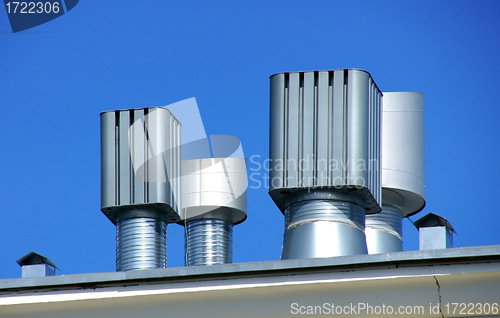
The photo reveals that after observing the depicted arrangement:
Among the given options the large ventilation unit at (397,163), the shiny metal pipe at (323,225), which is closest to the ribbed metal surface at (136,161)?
the shiny metal pipe at (323,225)

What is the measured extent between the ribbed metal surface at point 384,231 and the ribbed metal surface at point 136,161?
9.70 feet

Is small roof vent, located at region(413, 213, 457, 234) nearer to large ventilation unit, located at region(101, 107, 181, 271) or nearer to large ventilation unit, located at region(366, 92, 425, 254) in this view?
large ventilation unit, located at region(366, 92, 425, 254)

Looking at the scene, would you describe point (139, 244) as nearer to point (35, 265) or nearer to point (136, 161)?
point (136, 161)

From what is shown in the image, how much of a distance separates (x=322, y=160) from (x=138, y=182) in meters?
3.17

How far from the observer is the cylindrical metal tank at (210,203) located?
60.4 ft

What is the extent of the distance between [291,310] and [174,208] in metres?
5.47

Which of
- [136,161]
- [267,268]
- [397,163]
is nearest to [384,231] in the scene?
[397,163]

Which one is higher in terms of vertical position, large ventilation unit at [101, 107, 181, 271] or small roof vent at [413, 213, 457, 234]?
large ventilation unit at [101, 107, 181, 271]

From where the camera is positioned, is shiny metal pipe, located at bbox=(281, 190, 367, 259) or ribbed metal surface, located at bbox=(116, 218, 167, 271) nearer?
shiny metal pipe, located at bbox=(281, 190, 367, 259)

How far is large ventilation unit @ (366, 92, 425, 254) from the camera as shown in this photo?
16.0 metres

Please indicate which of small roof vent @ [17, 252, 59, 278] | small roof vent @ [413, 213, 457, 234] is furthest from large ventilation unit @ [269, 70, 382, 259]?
small roof vent @ [17, 252, 59, 278]

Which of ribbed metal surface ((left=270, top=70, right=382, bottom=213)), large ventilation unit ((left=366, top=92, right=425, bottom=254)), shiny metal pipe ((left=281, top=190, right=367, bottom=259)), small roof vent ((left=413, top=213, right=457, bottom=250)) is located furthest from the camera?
large ventilation unit ((left=366, top=92, right=425, bottom=254))

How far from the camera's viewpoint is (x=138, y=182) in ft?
50.9

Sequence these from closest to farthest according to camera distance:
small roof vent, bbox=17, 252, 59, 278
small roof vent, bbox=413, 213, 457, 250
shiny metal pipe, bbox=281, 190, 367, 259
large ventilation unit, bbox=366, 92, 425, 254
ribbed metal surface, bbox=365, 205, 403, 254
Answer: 1. small roof vent, bbox=413, 213, 457, 250
2. shiny metal pipe, bbox=281, 190, 367, 259
3. small roof vent, bbox=17, 252, 59, 278
4. large ventilation unit, bbox=366, 92, 425, 254
5. ribbed metal surface, bbox=365, 205, 403, 254
